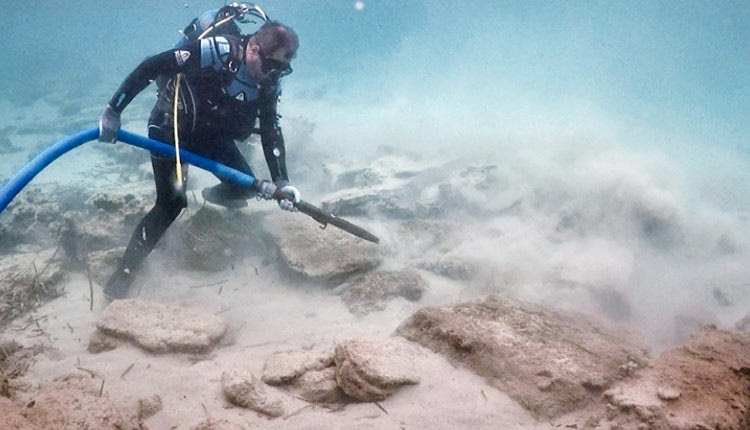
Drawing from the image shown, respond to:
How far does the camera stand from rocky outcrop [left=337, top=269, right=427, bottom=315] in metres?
4.81

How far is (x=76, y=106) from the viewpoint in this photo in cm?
2338

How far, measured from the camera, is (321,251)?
5.46m

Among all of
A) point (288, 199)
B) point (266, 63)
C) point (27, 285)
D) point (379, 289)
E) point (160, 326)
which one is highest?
point (266, 63)

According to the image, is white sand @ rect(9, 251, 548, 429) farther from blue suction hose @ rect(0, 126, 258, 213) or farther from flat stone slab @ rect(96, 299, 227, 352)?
blue suction hose @ rect(0, 126, 258, 213)

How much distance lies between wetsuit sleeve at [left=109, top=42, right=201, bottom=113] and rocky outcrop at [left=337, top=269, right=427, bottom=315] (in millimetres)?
3252

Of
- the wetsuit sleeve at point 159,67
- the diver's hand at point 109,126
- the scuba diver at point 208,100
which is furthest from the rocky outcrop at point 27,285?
the wetsuit sleeve at point 159,67

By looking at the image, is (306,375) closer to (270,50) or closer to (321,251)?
(321,251)

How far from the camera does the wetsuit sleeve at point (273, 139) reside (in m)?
4.86

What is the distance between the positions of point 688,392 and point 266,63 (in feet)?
14.9

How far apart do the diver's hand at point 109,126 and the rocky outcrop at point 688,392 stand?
4633 mm

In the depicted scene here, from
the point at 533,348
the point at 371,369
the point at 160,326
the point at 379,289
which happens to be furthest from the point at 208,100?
the point at 533,348

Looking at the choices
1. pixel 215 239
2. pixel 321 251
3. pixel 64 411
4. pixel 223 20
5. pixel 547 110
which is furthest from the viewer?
pixel 547 110

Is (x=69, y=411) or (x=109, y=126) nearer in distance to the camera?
(x=69, y=411)

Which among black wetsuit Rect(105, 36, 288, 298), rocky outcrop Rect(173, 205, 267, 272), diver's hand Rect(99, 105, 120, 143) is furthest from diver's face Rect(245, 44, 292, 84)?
rocky outcrop Rect(173, 205, 267, 272)
